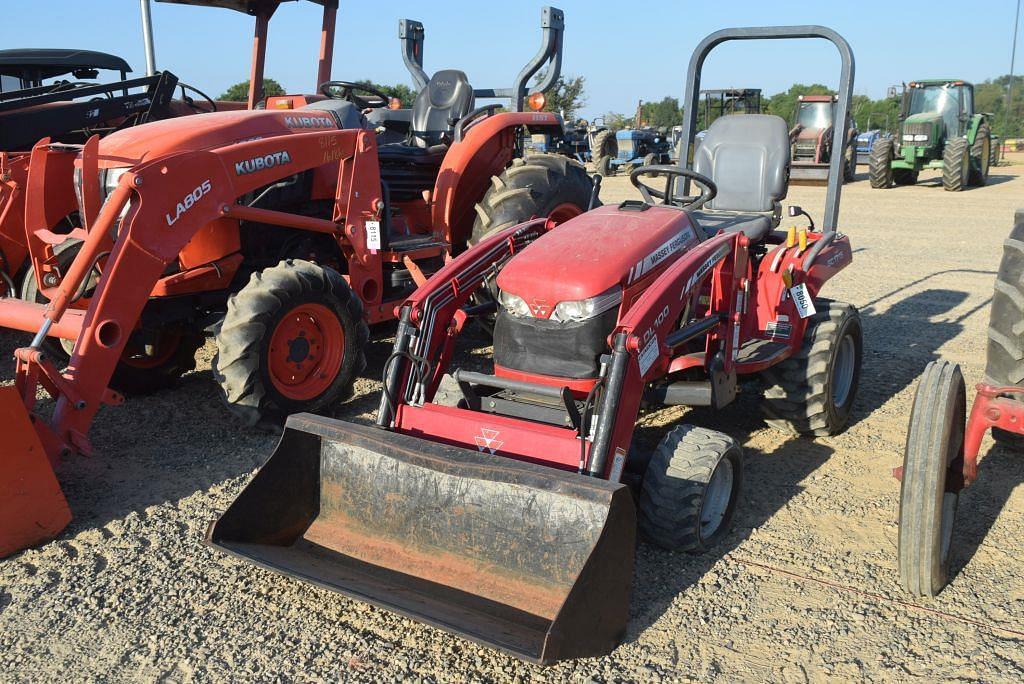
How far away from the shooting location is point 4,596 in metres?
2.99

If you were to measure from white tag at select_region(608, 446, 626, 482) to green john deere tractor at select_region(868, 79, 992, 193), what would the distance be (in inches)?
708

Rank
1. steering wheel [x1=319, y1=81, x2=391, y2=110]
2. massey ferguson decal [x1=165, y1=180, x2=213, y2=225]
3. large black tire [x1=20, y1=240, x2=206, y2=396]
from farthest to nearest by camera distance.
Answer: steering wheel [x1=319, y1=81, x2=391, y2=110] → large black tire [x1=20, y1=240, x2=206, y2=396] → massey ferguson decal [x1=165, y1=180, x2=213, y2=225]

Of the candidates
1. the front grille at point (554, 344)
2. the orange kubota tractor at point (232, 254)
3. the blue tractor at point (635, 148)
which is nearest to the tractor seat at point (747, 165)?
the orange kubota tractor at point (232, 254)

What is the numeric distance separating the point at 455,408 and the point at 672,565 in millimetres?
1003

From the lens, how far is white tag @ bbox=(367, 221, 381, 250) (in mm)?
5129

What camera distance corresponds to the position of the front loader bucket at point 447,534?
252cm

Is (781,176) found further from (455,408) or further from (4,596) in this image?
(4,596)

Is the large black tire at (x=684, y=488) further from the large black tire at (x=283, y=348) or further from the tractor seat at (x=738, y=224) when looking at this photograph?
the large black tire at (x=283, y=348)

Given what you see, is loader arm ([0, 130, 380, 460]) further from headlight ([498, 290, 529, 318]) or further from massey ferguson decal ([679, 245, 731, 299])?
massey ferguson decal ([679, 245, 731, 299])

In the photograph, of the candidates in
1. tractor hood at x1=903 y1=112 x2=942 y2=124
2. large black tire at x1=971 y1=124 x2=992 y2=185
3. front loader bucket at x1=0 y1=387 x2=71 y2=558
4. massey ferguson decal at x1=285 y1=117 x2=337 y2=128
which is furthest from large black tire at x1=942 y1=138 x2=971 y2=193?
front loader bucket at x1=0 y1=387 x2=71 y2=558

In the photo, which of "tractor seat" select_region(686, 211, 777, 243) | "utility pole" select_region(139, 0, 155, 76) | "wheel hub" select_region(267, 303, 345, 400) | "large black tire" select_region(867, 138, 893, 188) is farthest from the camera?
"large black tire" select_region(867, 138, 893, 188)

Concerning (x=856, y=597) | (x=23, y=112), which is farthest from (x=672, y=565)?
(x=23, y=112)

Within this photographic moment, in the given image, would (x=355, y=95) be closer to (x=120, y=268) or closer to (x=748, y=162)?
(x=748, y=162)

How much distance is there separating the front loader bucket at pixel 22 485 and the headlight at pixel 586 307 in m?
2.00
